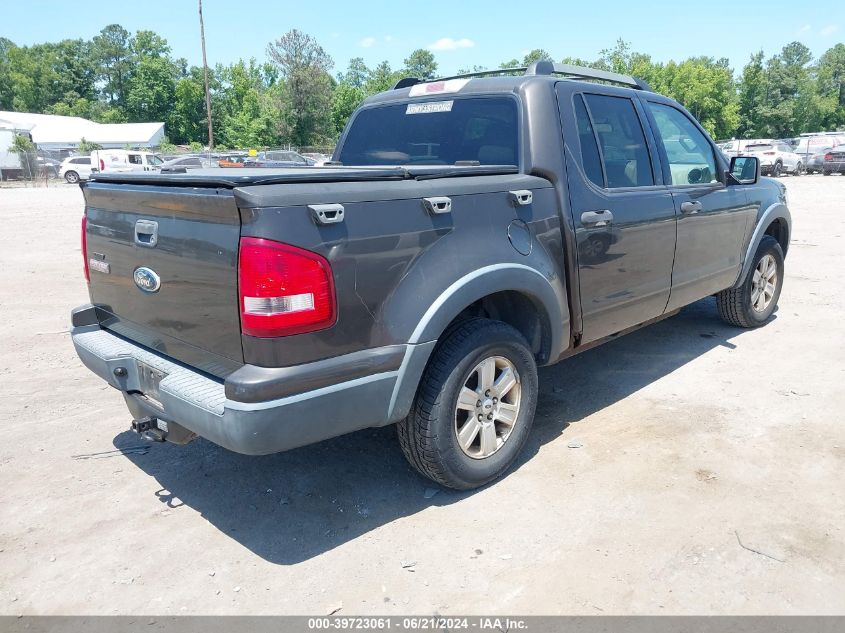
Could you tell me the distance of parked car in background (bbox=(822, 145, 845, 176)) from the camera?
2889cm

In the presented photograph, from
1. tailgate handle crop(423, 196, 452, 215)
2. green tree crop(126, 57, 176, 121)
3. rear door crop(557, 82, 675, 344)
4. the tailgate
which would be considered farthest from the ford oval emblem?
green tree crop(126, 57, 176, 121)

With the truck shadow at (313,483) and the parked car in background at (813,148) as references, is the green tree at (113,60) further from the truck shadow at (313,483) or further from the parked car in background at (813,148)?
the truck shadow at (313,483)

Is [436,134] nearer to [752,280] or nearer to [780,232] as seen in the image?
[752,280]

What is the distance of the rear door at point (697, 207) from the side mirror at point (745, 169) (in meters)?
0.10

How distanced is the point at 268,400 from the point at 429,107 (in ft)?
8.22

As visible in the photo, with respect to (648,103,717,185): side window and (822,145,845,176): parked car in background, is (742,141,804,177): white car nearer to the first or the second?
(822,145,845,176): parked car in background

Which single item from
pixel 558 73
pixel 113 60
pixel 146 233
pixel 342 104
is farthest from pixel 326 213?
pixel 113 60

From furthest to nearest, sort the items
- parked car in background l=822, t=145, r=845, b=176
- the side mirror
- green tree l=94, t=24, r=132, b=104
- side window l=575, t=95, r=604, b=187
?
green tree l=94, t=24, r=132, b=104 → parked car in background l=822, t=145, r=845, b=176 → the side mirror → side window l=575, t=95, r=604, b=187

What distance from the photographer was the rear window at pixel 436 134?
386 centimetres

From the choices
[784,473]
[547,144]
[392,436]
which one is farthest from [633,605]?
[547,144]

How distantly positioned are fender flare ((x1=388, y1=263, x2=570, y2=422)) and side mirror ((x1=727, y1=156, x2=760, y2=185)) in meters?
2.67

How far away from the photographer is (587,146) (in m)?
3.94
